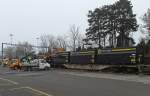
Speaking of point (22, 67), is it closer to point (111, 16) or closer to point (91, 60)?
point (91, 60)

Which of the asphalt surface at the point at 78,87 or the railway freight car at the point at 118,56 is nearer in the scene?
the asphalt surface at the point at 78,87

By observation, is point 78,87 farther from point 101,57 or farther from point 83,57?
point 83,57

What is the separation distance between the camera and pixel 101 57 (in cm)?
5184

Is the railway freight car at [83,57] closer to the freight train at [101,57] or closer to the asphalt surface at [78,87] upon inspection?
the freight train at [101,57]

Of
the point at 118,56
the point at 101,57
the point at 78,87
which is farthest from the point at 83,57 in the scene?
the point at 78,87

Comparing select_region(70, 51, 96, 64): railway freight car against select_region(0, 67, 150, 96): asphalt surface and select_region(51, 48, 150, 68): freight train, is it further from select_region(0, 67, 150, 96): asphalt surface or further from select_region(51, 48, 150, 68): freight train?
select_region(0, 67, 150, 96): asphalt surface

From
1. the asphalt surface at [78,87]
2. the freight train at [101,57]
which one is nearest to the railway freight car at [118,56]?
the freight train at [101,57]

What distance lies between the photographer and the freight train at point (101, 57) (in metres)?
45.7

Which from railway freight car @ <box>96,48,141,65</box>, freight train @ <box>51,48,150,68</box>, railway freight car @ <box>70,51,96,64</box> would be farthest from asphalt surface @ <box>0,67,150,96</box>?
railway freight car @ <box>70,51,96,64</box>

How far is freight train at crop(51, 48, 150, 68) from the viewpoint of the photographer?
4572cm

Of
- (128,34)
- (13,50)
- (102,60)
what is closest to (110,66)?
(102,60)

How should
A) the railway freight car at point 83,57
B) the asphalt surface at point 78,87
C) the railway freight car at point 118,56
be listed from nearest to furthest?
the asphalt surface at point 78,87
the railway freight car at point 118,56
the railway freight car at point 83,57

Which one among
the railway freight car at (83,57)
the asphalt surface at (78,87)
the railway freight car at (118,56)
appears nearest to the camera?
the asphalt surface at (78,87)

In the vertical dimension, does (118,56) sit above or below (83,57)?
above
